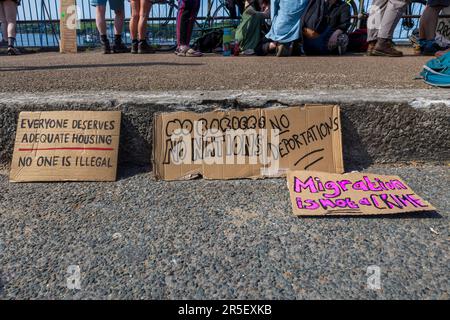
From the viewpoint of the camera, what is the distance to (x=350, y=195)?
1.67m

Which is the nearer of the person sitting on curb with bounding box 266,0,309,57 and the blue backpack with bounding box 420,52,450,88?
the blue backpack with bounding box 420,52,450,88

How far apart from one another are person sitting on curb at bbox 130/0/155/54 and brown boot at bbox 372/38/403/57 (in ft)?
10.4

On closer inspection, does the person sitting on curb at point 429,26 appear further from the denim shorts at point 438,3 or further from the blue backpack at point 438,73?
the blue backpack at point 438,73

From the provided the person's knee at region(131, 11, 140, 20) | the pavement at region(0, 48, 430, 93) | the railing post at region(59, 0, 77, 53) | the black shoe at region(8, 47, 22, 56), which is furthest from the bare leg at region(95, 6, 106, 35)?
the railing post at region(59, 0, 77, 53)

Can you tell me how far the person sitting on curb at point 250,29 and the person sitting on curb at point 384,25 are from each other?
1.61 m

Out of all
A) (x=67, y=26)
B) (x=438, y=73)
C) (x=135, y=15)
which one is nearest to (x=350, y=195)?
(x=438, y=73)

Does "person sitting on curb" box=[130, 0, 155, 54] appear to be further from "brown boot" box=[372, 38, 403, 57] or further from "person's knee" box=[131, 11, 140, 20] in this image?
"brown boot" box=[372, 38, 403, 57]

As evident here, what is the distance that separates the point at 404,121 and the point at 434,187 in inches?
16.5

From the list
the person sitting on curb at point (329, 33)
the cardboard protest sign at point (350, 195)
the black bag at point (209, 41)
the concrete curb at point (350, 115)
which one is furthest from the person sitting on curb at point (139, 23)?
the cardboard protest sign at point (350, 195)

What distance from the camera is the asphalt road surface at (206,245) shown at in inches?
44.3

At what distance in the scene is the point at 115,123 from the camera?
1965 mm

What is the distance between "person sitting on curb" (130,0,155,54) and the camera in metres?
4.52

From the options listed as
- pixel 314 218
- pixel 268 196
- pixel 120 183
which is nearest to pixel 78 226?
pixel 120 183
